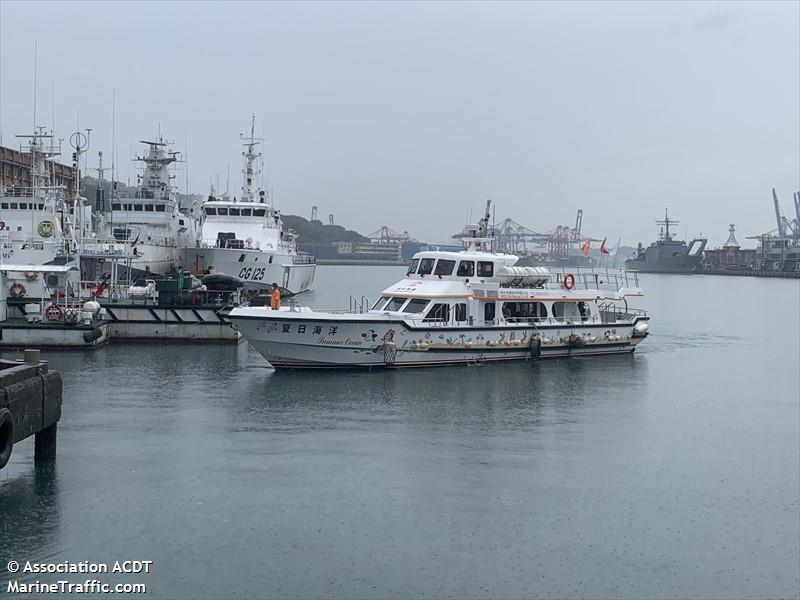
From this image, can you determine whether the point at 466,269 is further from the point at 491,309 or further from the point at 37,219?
the point at 37,219

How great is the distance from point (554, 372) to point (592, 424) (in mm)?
8846

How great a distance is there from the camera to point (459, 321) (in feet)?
110

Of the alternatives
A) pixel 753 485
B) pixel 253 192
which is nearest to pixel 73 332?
pixel 753 485

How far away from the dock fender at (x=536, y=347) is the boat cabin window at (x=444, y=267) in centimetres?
464

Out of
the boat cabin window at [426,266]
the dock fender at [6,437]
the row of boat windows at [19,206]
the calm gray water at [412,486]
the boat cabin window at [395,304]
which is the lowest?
the calm gray water at [412,486]

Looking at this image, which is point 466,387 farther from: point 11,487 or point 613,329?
point 11,487

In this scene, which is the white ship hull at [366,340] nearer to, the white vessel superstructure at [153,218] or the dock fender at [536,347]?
the dock fender at [536,347]

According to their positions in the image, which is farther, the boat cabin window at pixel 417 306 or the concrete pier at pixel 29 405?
the boat cabin window at pixel 417 306

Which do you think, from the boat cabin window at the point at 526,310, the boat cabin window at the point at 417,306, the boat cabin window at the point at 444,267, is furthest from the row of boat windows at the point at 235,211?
the boat cabin window at the point at 417,306

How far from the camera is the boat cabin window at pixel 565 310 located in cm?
3703

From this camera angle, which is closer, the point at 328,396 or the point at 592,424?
the point at 592,424

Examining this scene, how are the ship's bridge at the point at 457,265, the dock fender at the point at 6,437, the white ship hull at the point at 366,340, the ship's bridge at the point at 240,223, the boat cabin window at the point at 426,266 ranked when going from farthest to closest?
the ship's bridge at the point at 240,223 → the boat cabin window at the point at 426,266 → the ship's bridge at the point at 457,265 → the white ship hull at the point at 366,340 → the dock fender at the point at 6,437

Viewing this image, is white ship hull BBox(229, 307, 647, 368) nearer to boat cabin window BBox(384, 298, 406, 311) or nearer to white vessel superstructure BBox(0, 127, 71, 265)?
boat cabin window BBox(384, 298, 406, 311)

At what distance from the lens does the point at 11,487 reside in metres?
17.1
